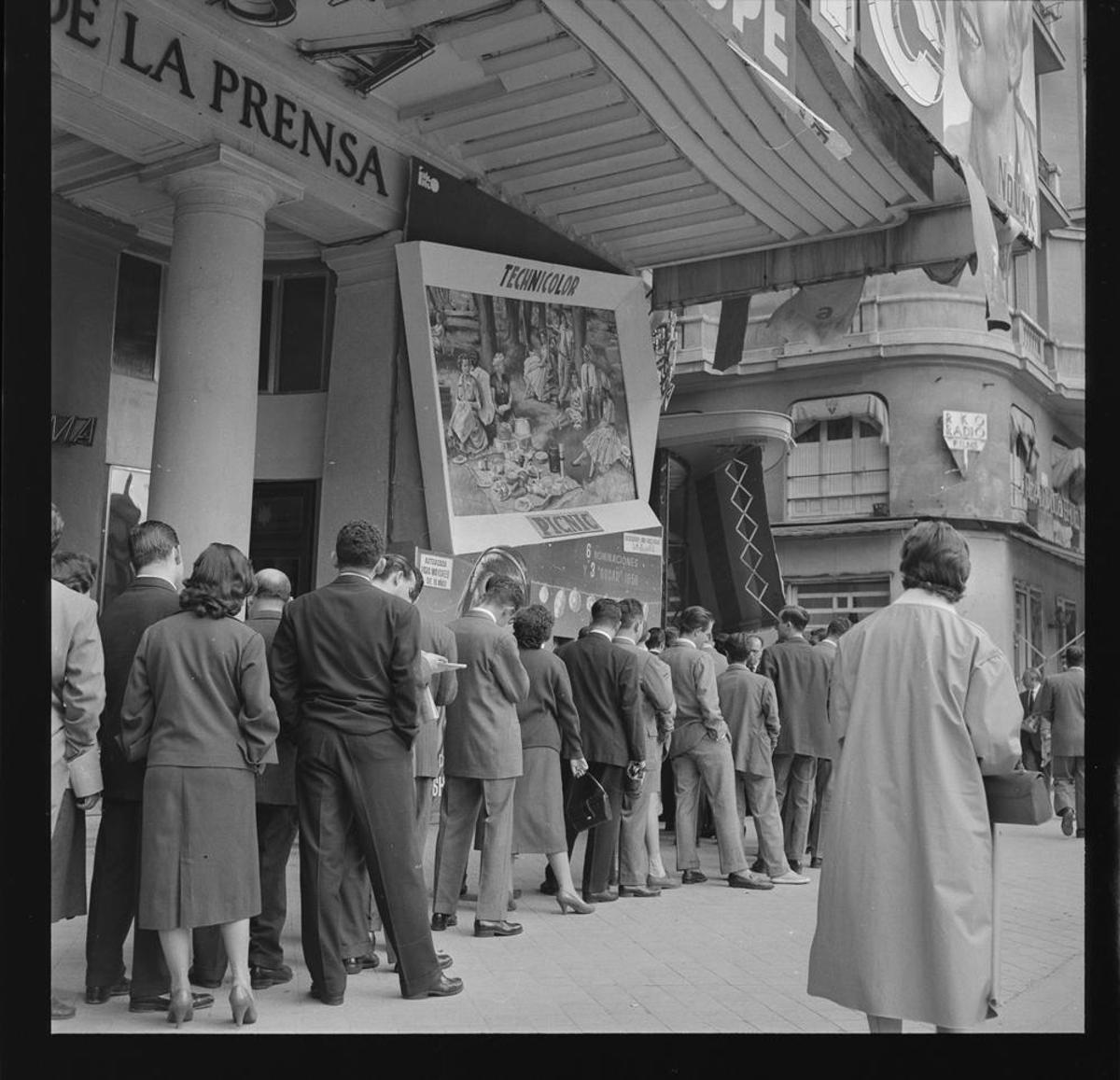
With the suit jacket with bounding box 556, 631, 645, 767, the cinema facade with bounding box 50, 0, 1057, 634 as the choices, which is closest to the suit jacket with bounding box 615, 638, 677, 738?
the suit jacket with bounding box 556, 631, 645, 767

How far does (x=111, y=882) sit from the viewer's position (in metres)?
5.14

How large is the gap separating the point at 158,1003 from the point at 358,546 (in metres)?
2.06

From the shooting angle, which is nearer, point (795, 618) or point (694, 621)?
point (694, 621)

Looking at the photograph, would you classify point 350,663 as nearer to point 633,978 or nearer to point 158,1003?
point 158,1003

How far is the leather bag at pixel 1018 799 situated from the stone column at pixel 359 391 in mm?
6443

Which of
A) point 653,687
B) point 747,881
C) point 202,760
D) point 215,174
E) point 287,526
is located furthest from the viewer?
point 287,526

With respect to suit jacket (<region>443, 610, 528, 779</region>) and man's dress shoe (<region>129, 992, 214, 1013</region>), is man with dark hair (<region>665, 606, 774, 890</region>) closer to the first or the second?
suit jacket (<region>443, 610, 528, 779</region>)

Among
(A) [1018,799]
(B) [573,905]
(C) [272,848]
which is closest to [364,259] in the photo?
(B) [573,905]

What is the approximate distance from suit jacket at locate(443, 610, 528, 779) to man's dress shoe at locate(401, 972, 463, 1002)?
1.54 metres

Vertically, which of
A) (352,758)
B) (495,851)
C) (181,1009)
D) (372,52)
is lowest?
(181,1009)

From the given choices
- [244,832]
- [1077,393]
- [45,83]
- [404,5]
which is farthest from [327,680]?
[1077,393]

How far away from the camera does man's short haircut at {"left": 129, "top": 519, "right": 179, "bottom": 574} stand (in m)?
5.37

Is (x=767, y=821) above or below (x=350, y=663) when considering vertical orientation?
below
